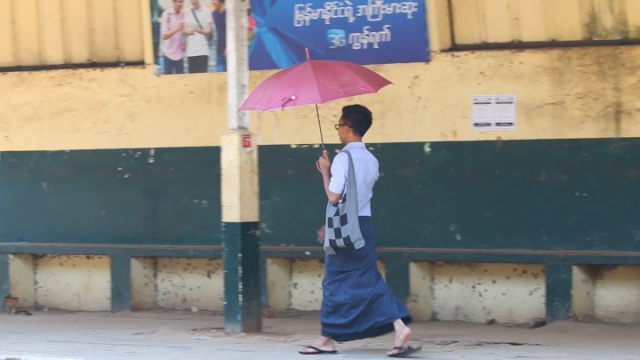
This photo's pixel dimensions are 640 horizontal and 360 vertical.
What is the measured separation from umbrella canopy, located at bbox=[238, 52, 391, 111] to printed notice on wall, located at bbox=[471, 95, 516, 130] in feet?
5.54

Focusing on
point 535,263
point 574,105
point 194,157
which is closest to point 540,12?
point 574,105

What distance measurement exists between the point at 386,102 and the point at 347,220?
8.36ft

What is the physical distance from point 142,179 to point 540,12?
4147 millimetres

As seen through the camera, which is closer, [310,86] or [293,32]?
[310,86]

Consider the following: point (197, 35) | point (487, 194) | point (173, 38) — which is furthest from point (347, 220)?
point (173, 38)

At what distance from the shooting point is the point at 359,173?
23.6ft

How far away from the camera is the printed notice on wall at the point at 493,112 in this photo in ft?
29.6

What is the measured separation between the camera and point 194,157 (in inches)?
399

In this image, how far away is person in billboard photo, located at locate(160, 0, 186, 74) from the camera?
1019cm

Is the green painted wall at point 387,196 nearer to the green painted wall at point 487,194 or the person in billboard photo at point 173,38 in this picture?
the green painted wall at point 487,194

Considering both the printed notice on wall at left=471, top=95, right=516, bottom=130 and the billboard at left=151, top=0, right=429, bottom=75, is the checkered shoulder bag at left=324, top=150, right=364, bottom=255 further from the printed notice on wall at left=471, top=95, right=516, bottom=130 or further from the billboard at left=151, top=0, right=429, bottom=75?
the billboard at left=151, top=0, right=429, bottom=75

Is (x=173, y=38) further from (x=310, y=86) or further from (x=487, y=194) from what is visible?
(x=487, y=194)

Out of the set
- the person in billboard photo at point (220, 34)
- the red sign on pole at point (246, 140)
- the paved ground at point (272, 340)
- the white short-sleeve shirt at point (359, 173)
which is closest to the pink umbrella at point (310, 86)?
the white short-sleeve shirt at point (359, 173)

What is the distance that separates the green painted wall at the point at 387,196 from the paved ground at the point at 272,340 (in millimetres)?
733
